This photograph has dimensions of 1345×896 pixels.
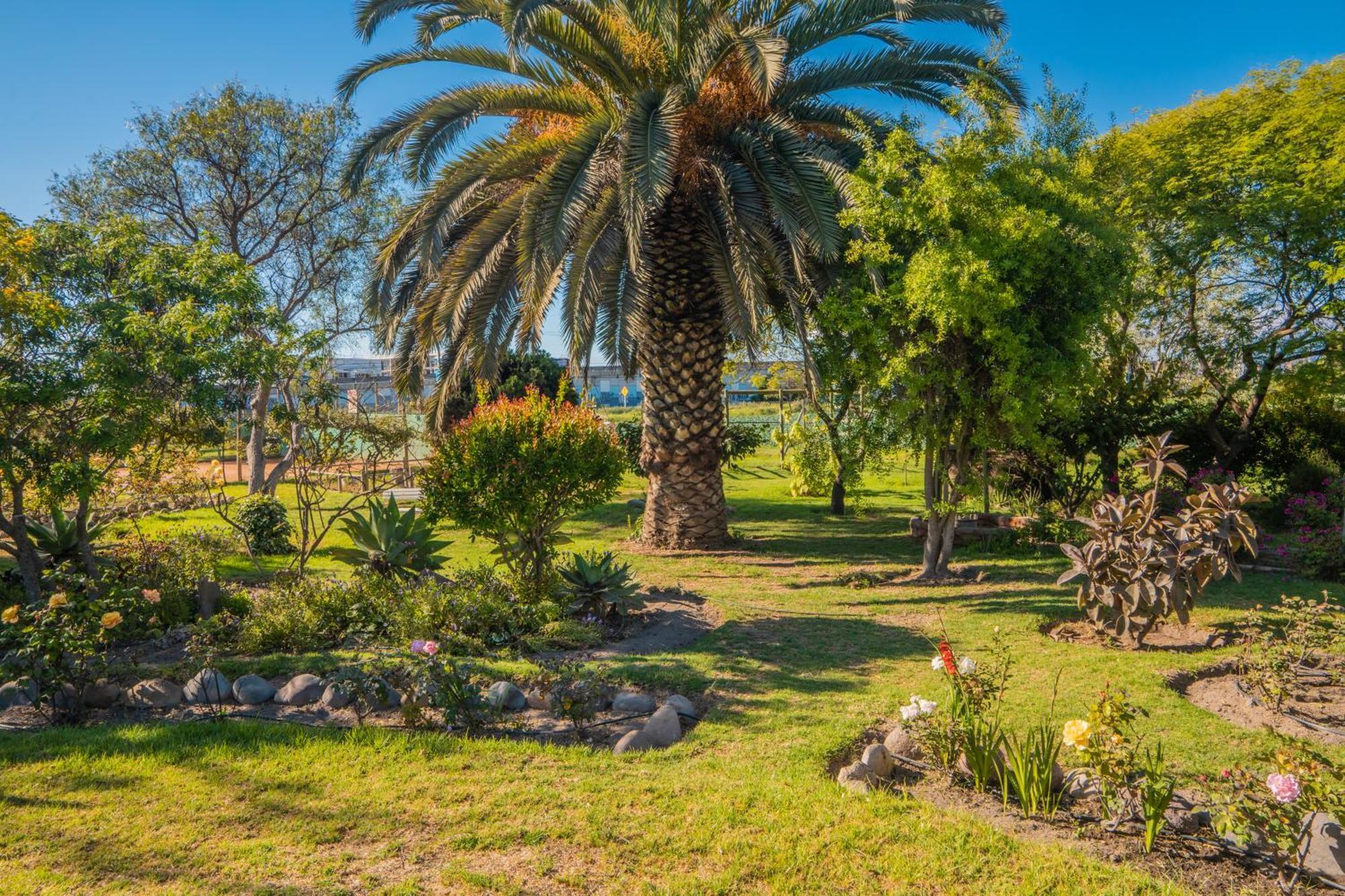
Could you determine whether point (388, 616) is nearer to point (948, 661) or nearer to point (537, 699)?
point (537, 699)

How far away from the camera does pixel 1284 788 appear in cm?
311

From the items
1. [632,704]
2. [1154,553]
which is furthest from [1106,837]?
[1154,553]

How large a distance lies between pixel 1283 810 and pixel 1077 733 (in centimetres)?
77

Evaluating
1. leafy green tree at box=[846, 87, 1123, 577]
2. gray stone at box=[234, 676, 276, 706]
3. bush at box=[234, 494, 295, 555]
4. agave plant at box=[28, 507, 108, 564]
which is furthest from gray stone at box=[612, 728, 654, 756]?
bush at box=[234, 494, 295, 555]

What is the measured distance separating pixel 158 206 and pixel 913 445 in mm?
18602

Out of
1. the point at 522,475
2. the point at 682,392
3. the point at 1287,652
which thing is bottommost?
the point at 1287,652

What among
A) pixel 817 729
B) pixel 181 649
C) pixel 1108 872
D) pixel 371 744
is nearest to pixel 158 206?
pixel 181 649

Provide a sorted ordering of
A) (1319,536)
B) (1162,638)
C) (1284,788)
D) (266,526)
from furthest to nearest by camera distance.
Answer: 1. (266,526)
2. (1319,536)
3. (1162,638)
4. (1284,788)

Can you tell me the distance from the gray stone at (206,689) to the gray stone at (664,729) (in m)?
3.13

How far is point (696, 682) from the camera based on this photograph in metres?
5.98

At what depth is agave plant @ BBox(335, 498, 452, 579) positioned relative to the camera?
26.7 ft

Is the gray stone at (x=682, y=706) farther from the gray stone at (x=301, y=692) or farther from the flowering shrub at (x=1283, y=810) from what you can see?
the flowering shrub at (x=1283, y=810)

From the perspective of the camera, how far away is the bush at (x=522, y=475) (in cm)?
763

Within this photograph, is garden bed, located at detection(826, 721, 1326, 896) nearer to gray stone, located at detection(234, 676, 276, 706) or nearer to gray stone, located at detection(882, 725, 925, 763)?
gray stone, located at detection(882, 725, 925, 763)
